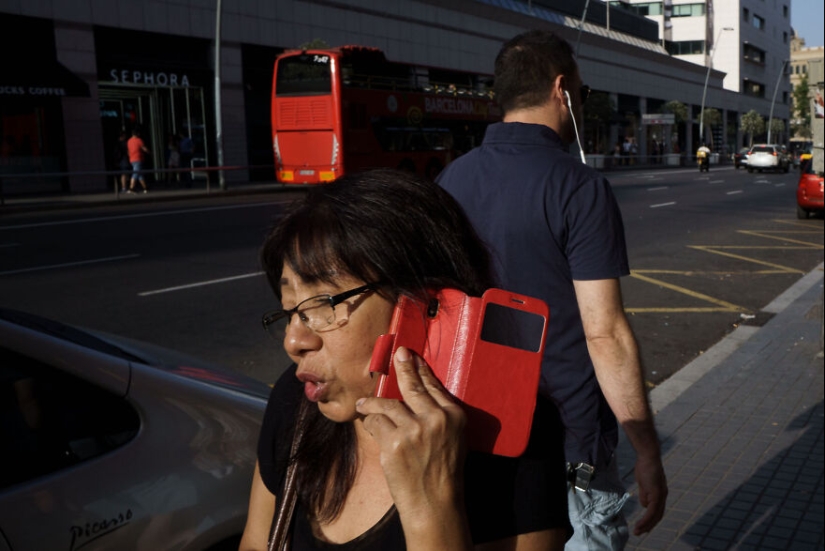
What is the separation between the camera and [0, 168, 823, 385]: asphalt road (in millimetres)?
7774

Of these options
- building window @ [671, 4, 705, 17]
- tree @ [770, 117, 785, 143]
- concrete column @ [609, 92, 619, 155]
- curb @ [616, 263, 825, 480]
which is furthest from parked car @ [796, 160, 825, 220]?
tree @ [770, 117, 785, 143]

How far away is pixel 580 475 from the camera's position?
2.35m

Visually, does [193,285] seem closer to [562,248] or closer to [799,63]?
[562,248]

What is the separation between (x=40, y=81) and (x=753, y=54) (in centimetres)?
8706

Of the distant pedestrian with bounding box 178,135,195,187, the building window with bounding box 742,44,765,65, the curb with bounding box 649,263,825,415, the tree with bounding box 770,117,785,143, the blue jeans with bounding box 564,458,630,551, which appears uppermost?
the building window with bounding box 742,44,765,65

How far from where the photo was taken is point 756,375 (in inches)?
254

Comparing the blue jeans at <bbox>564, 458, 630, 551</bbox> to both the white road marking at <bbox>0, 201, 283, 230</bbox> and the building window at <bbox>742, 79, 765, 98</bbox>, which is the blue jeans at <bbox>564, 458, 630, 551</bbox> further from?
the building window at <bbox>742, 79, 765, 98</bbox>

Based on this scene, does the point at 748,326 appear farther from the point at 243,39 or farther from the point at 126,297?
the point at 243,39

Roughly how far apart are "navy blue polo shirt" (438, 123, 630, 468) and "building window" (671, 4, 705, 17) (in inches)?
3566

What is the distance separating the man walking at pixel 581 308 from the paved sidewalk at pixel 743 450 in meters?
1.54

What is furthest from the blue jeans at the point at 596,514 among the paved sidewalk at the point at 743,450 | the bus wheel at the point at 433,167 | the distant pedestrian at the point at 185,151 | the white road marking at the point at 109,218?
the distant pedestrian at the point at 185,151

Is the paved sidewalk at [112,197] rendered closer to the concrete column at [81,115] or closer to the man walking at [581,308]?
the concrete column at [81,115]

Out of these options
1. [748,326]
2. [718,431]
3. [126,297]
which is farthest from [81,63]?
[718,431]

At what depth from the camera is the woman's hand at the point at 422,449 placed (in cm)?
127
